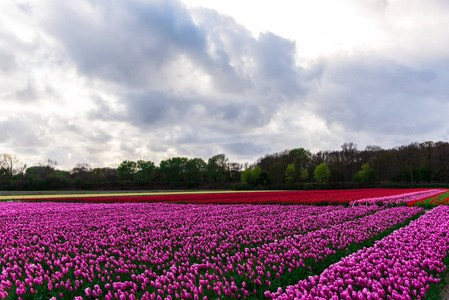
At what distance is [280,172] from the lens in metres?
92.4

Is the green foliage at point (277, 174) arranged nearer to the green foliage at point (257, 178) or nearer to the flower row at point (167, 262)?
the green foliage at point (257, 178)

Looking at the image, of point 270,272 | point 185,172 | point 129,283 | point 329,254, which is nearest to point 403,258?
point 329,254

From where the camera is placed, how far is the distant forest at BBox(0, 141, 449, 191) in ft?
279

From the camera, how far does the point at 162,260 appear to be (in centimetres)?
751

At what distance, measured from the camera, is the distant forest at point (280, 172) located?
85.1 m

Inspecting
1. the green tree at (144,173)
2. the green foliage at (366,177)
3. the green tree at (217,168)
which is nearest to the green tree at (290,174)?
the green foliage at (366,177)

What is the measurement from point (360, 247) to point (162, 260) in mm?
5636

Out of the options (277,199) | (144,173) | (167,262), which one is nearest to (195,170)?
(144,173)

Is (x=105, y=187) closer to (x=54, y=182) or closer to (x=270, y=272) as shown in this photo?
(x=54, y=182)

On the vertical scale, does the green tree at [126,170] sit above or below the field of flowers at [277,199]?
above

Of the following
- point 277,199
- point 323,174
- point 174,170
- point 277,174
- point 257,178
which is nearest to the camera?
point 277,199

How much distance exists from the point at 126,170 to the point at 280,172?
66432 millimetres

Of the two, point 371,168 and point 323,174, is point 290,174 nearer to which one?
point 323,174

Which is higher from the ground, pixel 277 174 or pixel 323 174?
pixel 277 174
